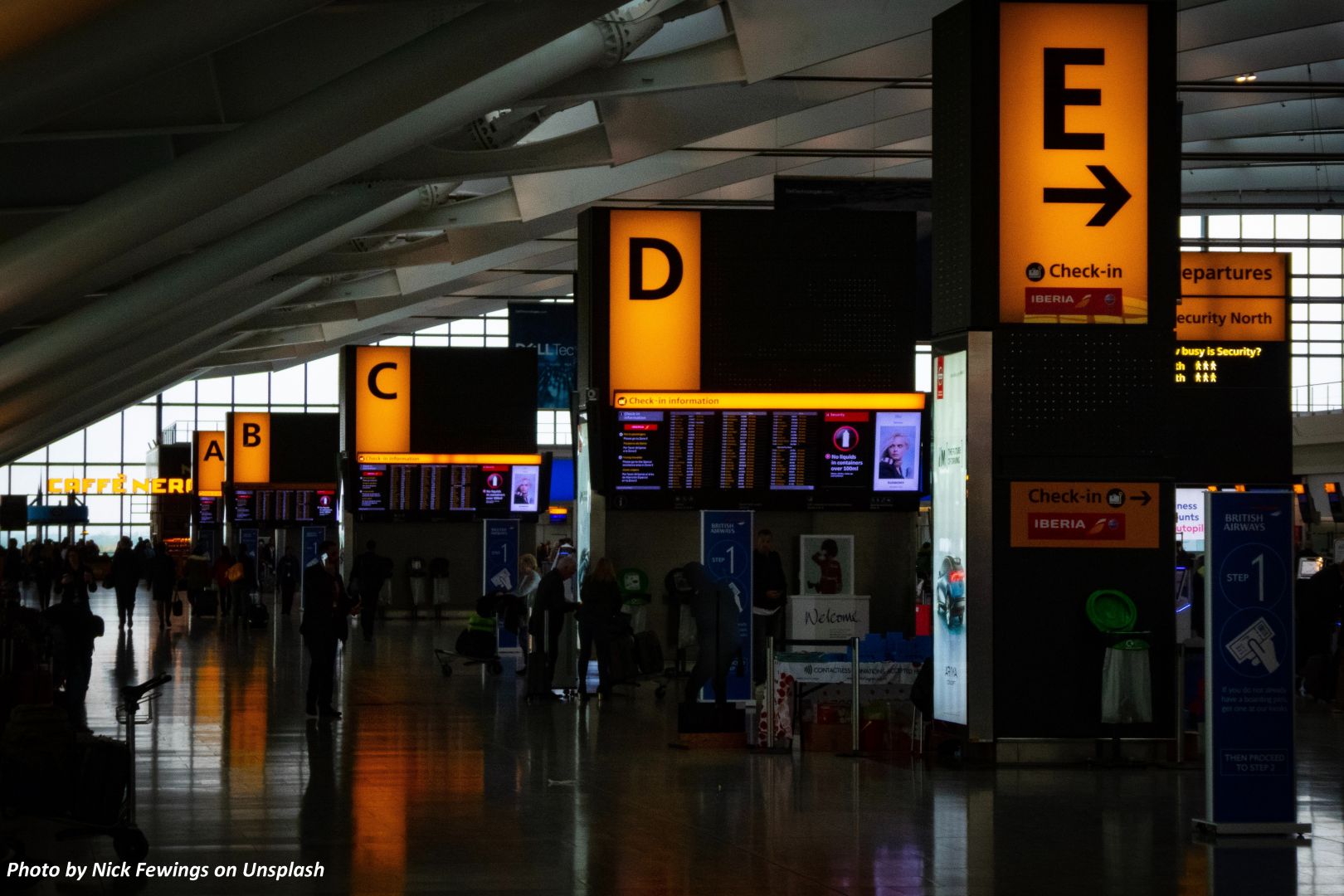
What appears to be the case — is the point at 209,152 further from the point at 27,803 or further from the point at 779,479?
the point at 27,803

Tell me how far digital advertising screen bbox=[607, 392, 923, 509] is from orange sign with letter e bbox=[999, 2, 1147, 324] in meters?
5.61

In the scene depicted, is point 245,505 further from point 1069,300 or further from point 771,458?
point 1069,300

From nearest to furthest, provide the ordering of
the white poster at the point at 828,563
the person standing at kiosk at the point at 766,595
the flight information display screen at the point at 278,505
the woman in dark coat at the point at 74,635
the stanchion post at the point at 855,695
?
the stanchion post at the point at 855,695
the woman in dark coat at the point at 74,635
the person standing at kiosk at the point at 766,595
the white poster at the point at 828,563
the flight information display screen at the point at 278,505

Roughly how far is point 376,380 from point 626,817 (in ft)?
75.2

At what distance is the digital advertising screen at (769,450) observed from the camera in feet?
59.4

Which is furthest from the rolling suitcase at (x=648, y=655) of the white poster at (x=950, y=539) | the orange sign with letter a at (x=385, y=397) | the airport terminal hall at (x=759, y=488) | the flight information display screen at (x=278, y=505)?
the flight information display screen at (x=278, y=505)

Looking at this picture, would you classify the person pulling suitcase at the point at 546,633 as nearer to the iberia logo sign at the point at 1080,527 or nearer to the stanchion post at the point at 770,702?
the stanchion post at the point at 770,702

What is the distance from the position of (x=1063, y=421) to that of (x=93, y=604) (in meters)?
32.3

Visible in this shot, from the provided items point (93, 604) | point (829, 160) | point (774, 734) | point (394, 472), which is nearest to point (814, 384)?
point (774, 734)

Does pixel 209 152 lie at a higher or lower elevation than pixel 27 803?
higher

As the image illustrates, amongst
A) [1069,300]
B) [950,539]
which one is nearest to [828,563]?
[950,539]

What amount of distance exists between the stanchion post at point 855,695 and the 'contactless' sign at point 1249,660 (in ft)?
12.5

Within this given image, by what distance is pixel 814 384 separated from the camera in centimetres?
1972

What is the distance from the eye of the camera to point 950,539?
13.0 meters
